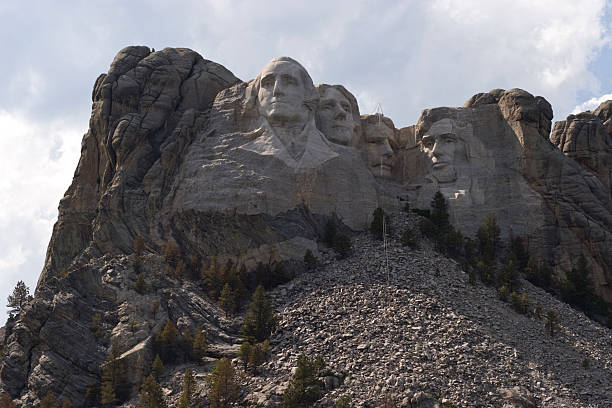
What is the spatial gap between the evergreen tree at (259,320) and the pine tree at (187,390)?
337cm

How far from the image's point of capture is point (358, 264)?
162 ft

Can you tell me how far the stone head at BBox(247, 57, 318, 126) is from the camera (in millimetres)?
53375

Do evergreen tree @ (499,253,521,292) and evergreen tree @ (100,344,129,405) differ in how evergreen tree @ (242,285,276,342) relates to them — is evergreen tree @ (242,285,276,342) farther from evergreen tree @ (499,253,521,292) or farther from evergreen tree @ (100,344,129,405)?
evergreen tree @ (499,253,521,292)

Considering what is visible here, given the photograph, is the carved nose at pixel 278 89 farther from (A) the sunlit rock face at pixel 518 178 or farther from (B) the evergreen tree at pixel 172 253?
(B) the evergreen tree at pixel 172 253

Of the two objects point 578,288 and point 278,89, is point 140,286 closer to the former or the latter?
point 278,89

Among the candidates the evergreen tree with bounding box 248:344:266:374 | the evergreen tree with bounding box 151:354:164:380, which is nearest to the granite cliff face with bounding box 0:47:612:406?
the evergreen tree with bounding box 151:354:164:380

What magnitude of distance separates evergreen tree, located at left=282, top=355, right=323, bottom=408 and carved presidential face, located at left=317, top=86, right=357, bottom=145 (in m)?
17.2

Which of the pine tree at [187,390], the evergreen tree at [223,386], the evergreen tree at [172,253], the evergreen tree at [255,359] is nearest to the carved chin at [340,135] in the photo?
the evergreen tree at [172,253]

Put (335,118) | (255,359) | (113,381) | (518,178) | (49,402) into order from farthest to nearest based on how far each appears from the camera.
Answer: (335,118) < (518,178) < (113,381) < (255,359) < (49,402)

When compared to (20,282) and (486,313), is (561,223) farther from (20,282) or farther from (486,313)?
(20,282)

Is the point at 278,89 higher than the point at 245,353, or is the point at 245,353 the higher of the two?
the point at 278,89

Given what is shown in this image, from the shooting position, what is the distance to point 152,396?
4031cm

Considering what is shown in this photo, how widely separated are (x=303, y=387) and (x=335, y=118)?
19476 millimetres

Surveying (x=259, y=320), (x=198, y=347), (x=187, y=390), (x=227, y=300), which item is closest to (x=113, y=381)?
(x=198, y=347)
